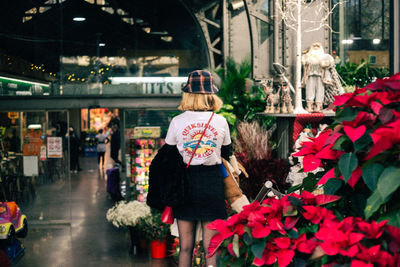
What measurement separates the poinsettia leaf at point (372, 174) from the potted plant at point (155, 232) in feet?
15.4

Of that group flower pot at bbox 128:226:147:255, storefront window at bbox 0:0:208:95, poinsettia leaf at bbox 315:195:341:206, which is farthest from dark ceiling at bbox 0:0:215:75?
poinsettia leaf at bbox 315:195:341:206

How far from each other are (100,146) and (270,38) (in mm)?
12851

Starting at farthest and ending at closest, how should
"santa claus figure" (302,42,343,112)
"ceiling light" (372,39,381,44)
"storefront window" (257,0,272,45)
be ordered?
"ceiling light" (372,39,381,44) < "storefront window" (257,0,272,45) < "santa claus figure" (302,42,343,112)

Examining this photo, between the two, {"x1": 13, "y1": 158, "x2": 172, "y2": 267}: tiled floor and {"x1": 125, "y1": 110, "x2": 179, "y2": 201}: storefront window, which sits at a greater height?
{"x1": 125, "y1": 110, "x2": 179, "y2": 201}: storefront window

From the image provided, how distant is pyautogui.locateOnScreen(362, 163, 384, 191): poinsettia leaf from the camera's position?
1.83m

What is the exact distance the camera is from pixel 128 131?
1060 centimetres

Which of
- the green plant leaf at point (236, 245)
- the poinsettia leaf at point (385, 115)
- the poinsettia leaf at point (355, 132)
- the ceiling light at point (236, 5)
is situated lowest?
the green plant leaf at point (236, 245)

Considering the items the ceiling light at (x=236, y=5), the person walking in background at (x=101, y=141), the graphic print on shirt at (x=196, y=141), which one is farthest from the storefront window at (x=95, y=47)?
the graphic print on shirt at (x=196, y=141)

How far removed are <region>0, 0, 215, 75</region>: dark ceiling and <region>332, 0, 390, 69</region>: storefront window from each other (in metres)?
4.82

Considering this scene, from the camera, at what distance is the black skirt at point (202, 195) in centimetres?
366

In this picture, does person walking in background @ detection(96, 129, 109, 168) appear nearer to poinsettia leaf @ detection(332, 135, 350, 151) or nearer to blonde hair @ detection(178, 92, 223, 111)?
A: blonde hair @ detection(178, 92, 223, 111)

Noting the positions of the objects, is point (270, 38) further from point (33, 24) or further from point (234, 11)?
point (33, 24)

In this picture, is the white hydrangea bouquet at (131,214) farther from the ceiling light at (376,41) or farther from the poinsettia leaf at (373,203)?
the poinsettia leaf at (373,203)

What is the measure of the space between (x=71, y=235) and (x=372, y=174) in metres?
7.36
